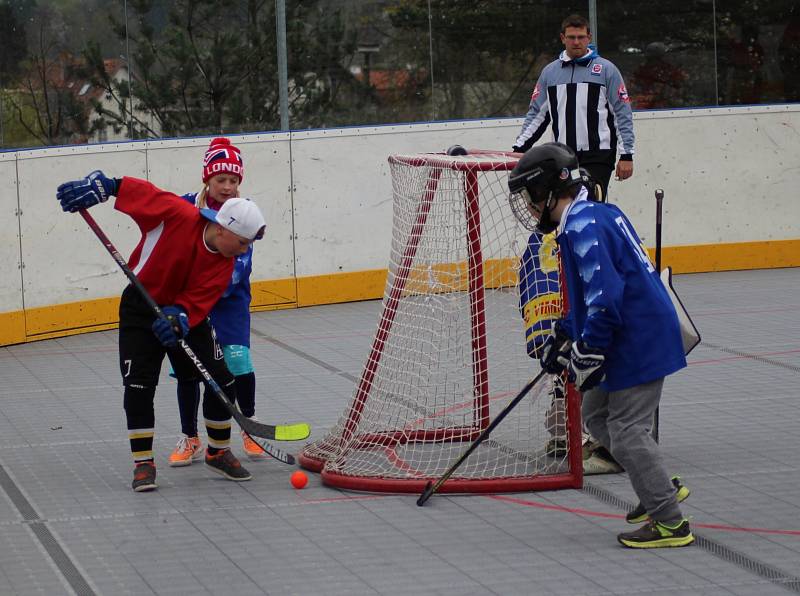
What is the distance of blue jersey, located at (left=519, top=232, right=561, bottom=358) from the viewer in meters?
6.07

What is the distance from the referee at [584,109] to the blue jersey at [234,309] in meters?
1.66

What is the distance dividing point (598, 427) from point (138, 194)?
2.14 m

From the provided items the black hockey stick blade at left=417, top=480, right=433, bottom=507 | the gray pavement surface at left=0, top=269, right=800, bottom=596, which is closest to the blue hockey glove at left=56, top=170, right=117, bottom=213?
the gray pavement surface at left=0, top=269, right=800, bottom=596

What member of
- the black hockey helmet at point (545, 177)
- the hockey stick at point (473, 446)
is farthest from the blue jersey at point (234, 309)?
the black hockey helmet at point (545, 177)

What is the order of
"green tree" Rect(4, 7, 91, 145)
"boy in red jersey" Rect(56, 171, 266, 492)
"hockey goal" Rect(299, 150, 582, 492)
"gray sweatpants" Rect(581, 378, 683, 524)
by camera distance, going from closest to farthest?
"gray sweatpants" Rect(581, 378, 683, 524) < "boy in red jersey" Rect(56, 171, 266, 492) < "hockey goal" Rect(299, 150, 582, 492) < "green tree" Rect(4, 7, 91, 145)

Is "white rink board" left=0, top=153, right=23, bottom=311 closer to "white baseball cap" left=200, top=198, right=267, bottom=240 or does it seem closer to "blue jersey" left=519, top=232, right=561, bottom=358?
"white baseball cap" left=200, top=198, right=267, bottom=240

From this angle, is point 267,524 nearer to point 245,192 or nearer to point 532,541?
point 532,541

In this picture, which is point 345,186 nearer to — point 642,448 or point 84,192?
point 84,192

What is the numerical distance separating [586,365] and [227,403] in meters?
1.85

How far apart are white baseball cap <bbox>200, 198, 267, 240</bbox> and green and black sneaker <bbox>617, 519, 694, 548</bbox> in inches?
76.8

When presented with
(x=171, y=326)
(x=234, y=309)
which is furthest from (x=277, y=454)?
(x=171, y=326)

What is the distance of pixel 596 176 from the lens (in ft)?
23.5

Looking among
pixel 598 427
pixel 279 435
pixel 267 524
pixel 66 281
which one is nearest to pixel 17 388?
pixel 66 281

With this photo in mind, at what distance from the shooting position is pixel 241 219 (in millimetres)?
5820
